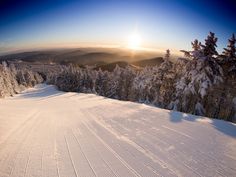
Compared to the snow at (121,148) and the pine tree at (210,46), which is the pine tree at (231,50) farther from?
the snow at (121,148)

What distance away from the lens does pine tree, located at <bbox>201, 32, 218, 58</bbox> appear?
19.2 meters

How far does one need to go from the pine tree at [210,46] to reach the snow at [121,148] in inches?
474

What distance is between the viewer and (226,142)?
694 centimetres

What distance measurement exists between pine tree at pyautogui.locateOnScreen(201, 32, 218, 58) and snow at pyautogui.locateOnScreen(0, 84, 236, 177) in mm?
12031

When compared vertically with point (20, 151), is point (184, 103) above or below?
below

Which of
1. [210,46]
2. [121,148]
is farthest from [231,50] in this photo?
[121,148]

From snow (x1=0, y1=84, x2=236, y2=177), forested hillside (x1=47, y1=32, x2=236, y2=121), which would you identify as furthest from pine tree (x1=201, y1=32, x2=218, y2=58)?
snow (x1=0, y1=84, x2=236, y2=177)

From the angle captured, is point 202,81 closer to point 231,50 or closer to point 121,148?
point 231,50

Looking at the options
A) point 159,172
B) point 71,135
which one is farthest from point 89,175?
point 71,135

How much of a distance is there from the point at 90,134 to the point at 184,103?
17853mm

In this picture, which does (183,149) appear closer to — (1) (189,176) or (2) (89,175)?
(1) (189,176)

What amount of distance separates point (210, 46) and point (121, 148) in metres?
17.1

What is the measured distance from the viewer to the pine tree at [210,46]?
1925 centimetres

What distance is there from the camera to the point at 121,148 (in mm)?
6555
